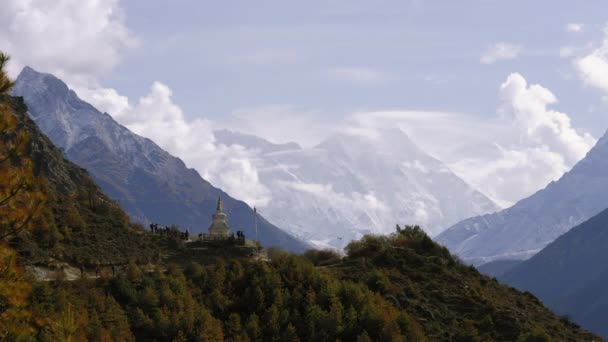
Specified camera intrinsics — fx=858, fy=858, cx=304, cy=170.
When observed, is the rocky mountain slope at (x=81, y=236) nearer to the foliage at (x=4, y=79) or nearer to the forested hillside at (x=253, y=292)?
the forested hillside at (x=253, y=292)

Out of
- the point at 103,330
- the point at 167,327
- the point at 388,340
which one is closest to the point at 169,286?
the point at 167,327

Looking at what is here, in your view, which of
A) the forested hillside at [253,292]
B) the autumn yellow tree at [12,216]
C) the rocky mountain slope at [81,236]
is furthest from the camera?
the rocky mountain slope at [81,236]

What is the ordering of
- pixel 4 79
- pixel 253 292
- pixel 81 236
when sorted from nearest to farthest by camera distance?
pixel 4 79
pixel 253 292
pixel 81 236

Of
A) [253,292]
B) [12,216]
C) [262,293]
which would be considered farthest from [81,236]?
[12,216]

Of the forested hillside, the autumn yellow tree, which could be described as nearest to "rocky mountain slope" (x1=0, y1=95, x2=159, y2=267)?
the forested hillside

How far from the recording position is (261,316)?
197ft

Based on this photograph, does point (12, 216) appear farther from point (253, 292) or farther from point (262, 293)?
point (253, 292)

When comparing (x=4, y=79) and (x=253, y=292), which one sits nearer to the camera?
(x=4, y=79)

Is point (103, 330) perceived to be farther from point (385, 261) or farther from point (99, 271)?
point (385, 261)

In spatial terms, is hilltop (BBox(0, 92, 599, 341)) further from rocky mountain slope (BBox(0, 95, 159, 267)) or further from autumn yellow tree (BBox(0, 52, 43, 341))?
autumn yellow tree (BBox(0, 52, 43, 341))

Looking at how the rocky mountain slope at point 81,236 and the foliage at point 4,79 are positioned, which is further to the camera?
the rocky mountain slope at point 81,236

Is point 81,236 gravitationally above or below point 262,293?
above

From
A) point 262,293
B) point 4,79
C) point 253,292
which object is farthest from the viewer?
point 253,292

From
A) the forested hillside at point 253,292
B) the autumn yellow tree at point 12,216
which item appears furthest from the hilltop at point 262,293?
the autumn yellow tree at point 12,216
